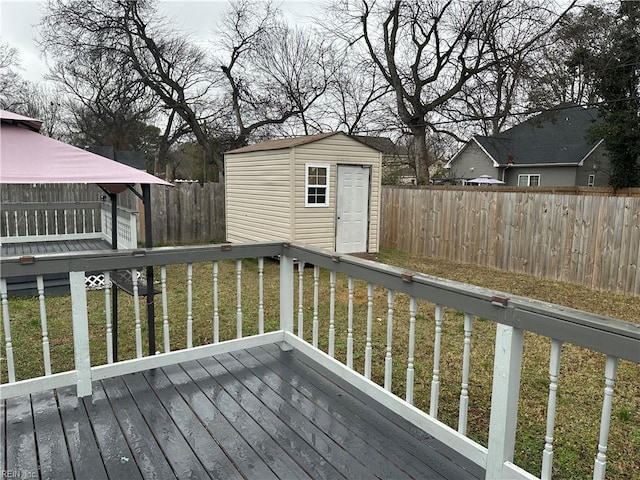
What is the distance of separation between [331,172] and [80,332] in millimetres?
6612

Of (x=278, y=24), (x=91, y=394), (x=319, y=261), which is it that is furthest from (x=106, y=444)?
(x=278, y=24)

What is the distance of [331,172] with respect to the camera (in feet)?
28.2

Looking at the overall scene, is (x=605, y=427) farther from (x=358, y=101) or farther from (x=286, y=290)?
(x=358, y=101)

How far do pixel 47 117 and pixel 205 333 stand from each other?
2149cm

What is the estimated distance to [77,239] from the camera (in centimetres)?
870

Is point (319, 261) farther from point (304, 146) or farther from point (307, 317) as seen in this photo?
point (304, 146)

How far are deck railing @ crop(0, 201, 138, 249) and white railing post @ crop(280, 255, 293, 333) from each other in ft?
19.8

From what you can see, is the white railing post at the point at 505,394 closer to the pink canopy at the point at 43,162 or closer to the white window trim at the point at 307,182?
the pink canopy at the point at 43,162

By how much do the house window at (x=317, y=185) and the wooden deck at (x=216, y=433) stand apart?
19.0ft

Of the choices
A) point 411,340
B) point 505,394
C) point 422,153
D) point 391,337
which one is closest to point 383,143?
point 422,153

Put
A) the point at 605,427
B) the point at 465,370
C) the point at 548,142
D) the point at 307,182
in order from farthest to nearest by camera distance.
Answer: the point at 548,142, the point at 307,182, the point at 465,370, the point at 605,427

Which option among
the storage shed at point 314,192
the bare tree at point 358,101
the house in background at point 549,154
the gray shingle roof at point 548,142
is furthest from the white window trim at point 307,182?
the gray shingle roof at point 548,142

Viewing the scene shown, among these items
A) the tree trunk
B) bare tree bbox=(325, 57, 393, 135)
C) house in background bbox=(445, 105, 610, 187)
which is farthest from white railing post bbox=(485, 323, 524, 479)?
house in background bbox=(445, 105, 610, 187)

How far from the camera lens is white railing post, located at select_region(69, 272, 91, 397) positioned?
240 centimetres
